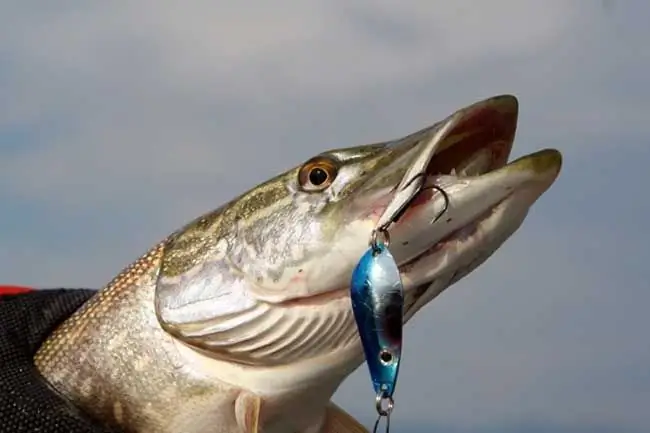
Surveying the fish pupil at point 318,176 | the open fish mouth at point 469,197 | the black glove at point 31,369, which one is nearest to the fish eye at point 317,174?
the fish pupil at point 318,176

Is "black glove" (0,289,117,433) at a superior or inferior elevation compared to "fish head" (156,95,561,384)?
inferior

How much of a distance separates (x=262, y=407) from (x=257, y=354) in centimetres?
19

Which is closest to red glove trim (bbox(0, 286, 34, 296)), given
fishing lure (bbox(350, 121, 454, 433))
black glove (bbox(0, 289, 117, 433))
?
black glove (bbox(0, 289, 117, 433))

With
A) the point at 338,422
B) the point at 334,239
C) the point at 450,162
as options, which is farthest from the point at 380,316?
the point at 338,422

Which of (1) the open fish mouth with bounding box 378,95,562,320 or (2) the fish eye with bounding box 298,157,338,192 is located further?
(2) the fish eye with bounding box 298,157,338,192

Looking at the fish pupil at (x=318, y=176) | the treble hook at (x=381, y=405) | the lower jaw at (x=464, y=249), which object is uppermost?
the fish pupil at (x=318, y=176)

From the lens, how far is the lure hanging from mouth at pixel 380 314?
3846mm

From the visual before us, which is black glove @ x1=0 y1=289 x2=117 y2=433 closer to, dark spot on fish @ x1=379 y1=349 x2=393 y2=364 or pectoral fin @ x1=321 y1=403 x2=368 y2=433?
pectoral fin @ x1=321 y1=403 x2=368 y2=433

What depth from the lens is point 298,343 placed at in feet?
14.4

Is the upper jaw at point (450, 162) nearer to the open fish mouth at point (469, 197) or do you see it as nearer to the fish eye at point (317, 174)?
the open fish mouth at point (469, 197)

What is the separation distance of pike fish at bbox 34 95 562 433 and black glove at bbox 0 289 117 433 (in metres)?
0.09

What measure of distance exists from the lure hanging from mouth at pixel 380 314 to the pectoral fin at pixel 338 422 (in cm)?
85

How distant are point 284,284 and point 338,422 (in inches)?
27.3

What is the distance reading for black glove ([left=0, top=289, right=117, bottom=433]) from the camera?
4.21m
